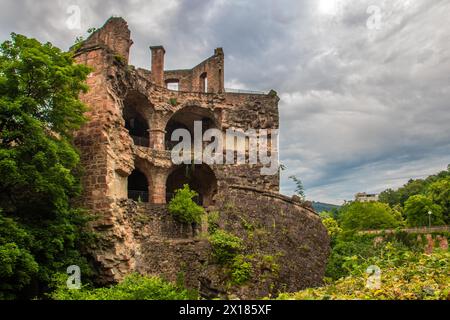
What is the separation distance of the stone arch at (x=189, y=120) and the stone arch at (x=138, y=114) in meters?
1.70

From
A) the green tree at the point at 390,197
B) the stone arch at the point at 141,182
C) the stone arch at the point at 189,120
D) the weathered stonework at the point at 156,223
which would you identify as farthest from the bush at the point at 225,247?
the green tree at the point at 390,197

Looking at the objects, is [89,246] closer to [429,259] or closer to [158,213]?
[158,213]

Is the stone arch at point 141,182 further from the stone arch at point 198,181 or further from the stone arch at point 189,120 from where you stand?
the stone arch at point 189,120

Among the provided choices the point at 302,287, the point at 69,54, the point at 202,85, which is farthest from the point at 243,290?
the point at 202,85

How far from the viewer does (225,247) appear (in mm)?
12625

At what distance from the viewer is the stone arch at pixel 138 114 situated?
2293 cm

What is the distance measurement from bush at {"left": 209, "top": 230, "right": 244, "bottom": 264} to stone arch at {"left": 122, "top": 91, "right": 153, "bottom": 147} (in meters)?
12.2

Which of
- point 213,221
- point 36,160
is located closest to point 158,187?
point 213,221

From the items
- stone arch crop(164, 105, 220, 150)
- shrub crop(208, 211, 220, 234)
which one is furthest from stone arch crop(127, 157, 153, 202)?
shrub crop(208, 211, 220, 234)

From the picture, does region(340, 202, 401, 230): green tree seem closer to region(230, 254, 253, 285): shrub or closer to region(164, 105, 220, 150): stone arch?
region(164, 105, 220, 150): stone arch

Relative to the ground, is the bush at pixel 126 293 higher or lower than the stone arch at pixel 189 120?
lower

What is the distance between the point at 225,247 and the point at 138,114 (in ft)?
49.2

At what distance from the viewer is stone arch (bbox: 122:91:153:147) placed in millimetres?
22927

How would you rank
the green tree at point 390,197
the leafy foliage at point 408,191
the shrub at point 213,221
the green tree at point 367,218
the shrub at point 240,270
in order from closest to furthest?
1. the shrub at point 240,270
2. the shrub at point 213,221
3. the green tree at point 367,218
4. the leafy foliage at point 408,191
5. the green tree at point 390,197
